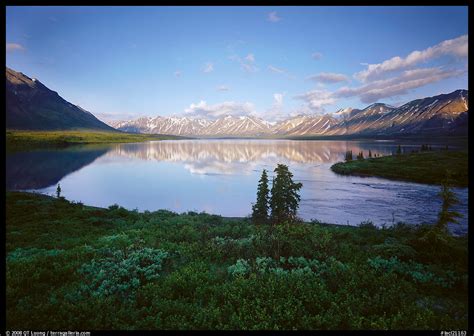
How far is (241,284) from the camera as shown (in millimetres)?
9945

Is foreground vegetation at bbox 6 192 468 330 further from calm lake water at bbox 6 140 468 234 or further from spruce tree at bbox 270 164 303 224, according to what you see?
calm lake water at bbox 6 140 468 234

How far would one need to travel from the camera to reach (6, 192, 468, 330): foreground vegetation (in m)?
8.23

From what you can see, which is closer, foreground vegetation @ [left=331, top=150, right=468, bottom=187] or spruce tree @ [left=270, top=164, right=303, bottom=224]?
spruce tree @ [left=270, top=164, right=303, bottom=224]

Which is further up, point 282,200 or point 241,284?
point 282,200

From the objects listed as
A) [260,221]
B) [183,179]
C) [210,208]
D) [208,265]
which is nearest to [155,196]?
[210,208]

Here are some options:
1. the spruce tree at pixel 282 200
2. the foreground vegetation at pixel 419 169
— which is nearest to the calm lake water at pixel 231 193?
the foreground vegetation at pixel 419 169

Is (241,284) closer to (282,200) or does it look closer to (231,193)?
(282,200)

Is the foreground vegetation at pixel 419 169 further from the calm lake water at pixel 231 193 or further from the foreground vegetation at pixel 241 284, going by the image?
the foreground vegetation at pixel 241 284

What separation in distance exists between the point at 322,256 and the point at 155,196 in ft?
131

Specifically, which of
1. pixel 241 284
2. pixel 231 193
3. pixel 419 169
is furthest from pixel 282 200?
pixel 419 169

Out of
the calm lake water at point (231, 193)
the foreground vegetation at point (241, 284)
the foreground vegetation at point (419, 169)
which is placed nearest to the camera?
the foreground vegetation at point (241, 284)

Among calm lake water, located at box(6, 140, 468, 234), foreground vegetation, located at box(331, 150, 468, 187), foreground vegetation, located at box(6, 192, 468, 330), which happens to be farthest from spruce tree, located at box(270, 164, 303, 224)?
foreground vegetation, located at box(331, 150, 468, 187)

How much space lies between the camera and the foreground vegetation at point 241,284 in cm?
823
